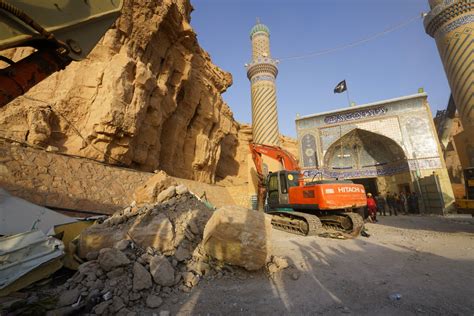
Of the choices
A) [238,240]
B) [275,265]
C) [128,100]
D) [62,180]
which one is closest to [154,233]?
[238,240]

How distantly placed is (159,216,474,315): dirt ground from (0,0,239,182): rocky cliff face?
663 cm

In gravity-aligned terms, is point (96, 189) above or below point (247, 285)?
above

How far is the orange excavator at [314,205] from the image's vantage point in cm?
632

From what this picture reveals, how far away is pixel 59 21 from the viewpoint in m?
1.99

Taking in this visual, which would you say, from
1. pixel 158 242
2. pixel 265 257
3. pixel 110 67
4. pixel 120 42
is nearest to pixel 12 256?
pixel 158 242

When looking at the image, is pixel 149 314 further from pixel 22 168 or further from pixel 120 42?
pixel 120 42

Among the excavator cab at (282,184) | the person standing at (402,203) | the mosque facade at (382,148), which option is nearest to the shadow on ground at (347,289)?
the excavator cab at (282,184)

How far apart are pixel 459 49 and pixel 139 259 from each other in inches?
720

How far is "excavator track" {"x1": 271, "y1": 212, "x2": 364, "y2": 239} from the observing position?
243 inches

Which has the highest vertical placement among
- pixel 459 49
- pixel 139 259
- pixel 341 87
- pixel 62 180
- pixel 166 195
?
pixel 341 87

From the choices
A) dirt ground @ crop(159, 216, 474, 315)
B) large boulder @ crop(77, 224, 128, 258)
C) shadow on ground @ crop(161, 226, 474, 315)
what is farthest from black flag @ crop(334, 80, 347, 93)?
large boulder @ crop(77, 224, 128, 258)

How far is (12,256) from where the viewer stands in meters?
2.67

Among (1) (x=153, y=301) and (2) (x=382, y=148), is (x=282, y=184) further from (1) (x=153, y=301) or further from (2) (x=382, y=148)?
(2) (x=382, y=148)

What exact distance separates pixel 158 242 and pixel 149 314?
115 centimetres
